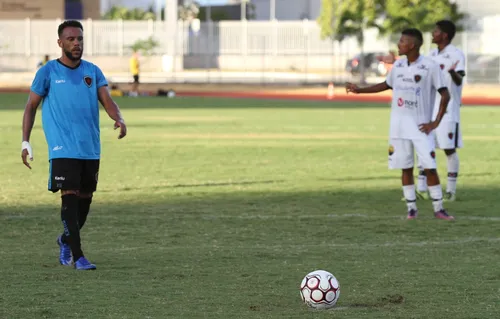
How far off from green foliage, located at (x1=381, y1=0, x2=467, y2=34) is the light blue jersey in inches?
1982

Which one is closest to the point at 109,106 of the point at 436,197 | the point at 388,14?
the point at 436,197

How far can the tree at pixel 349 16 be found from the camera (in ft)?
197

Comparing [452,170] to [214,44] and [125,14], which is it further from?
[125,14]

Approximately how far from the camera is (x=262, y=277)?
972 cm

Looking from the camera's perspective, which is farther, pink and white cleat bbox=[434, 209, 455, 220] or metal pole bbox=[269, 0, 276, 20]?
metal pole bbox=[269, 0, 276, 20]

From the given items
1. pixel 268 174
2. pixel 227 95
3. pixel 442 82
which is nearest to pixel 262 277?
A: pixel 442 82

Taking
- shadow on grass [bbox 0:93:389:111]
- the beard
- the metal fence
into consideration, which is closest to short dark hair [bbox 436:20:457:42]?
the beard

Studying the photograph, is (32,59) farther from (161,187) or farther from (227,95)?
(161,187)

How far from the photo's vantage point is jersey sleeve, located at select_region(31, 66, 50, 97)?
10.1 m

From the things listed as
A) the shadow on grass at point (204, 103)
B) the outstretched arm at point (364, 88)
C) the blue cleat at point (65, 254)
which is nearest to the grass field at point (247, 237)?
the blue cleat at point (65, 254)

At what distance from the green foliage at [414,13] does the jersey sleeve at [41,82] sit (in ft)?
165

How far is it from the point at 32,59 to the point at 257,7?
58.2m

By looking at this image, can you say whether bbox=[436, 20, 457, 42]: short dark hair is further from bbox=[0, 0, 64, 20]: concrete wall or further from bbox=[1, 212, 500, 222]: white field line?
bbox=[0, 0, 64, 20]: concrete wall

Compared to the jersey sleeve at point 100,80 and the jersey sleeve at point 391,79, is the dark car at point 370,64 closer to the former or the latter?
the jersey sleeve at point 391,79
